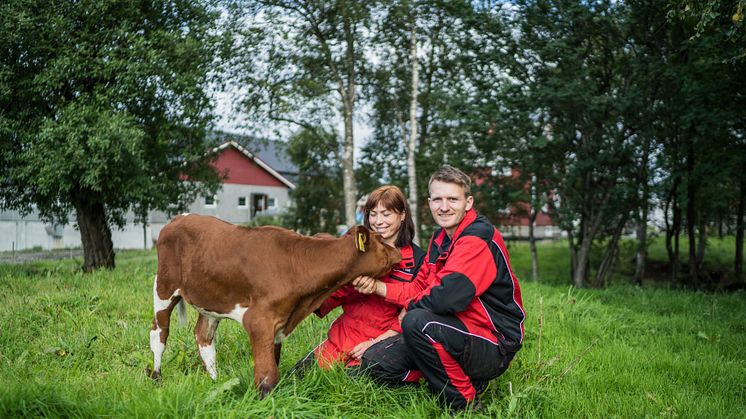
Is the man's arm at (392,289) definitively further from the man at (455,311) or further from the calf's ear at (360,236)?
the calf's ear at (360,236)

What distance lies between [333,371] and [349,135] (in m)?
13.9

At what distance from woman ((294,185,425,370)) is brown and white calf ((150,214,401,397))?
325 mm

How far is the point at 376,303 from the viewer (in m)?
4.22

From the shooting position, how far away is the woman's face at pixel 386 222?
418 centimetres

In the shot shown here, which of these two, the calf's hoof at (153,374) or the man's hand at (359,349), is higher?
the man's hand at (359,349)

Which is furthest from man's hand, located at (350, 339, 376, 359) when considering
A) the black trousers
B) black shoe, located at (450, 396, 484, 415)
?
black shoe, located at (450, 396, 484, 415)

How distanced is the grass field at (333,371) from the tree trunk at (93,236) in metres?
5.05

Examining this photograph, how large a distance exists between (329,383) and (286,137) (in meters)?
15.8

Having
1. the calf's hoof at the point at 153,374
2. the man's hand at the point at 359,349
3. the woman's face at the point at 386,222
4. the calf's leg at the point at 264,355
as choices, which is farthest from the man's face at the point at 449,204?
the calf's hoof at the point at 153,374

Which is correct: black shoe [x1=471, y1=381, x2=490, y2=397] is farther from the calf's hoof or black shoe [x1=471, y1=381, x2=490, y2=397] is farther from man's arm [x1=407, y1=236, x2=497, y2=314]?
the calf's hoof

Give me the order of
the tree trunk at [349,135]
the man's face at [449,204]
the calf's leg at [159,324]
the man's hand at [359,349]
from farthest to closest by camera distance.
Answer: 1. the tree trunk at [349,135]
2. the calf's leg at [159,324]
3. the man's hand at [359,349]
4. the man's face at [449,204]

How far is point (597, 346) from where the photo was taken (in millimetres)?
5797

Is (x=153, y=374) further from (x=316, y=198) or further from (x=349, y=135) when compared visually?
(x=316, y=198)

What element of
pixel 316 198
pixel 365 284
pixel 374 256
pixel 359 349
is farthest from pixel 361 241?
pixel 316 198
